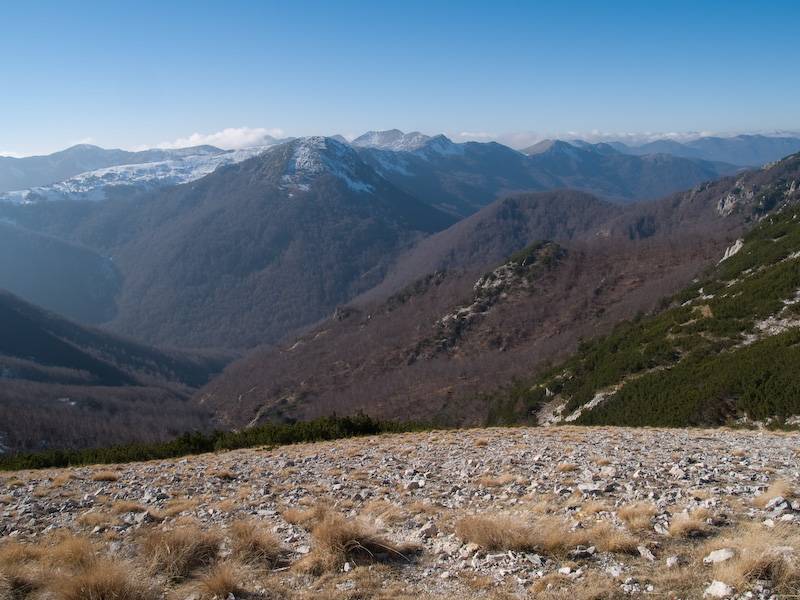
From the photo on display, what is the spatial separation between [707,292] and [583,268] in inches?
2564

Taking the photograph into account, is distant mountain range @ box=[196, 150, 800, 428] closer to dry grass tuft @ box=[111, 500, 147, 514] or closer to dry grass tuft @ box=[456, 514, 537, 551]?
dry grass tuft @ box=[456, 514, 537, 551]

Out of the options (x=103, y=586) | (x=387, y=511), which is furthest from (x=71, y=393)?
(x=103, y=586)

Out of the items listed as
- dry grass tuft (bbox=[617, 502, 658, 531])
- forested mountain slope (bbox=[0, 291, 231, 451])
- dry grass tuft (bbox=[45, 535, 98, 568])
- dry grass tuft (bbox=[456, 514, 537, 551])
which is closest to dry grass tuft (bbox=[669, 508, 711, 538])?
dry grass tuft (bbox=[617, 502, 658, 531])

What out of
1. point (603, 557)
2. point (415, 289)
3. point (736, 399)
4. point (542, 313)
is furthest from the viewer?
point (415, 289)

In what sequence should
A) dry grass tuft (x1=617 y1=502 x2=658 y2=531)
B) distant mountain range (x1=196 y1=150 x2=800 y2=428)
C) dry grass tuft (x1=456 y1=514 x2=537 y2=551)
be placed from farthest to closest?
distant mountain range (x1=196 y1=150 x2=800 y2=428) → dry grass tuft (x1=617 y1=502 x2=658 y2=531) → dry grass tuft (x1=456 y1=514 x2=537 y2=551)

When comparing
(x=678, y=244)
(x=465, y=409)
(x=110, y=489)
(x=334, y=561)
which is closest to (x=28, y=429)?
(x=465, y=409)

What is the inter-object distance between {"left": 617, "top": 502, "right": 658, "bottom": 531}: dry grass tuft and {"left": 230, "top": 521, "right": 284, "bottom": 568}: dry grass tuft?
263 inches

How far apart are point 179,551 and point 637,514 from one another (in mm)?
8671

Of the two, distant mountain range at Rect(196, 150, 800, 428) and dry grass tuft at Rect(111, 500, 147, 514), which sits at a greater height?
dry grass tuft at Rect(111, 500, 147, 514)

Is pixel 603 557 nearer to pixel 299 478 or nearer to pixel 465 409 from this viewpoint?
pixel 299 478

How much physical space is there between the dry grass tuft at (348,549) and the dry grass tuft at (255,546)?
65 centimetres

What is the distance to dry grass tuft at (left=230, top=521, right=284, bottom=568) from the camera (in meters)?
7.81

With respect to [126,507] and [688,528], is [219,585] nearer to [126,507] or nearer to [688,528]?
[126,507]

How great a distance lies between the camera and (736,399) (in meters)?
24.0
